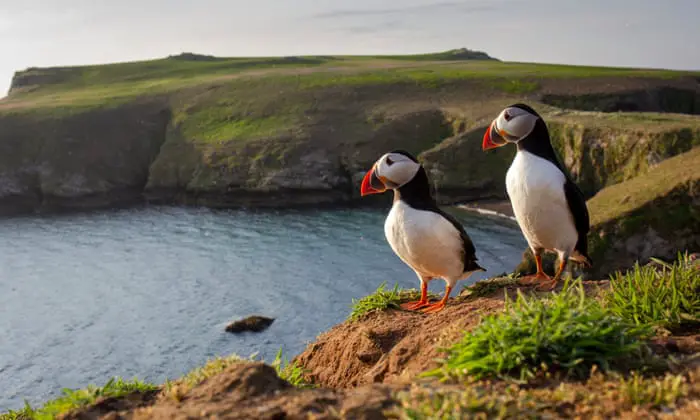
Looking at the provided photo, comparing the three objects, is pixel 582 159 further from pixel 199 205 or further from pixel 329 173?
pixel 199 205

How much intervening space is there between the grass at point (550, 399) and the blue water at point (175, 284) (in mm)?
25126

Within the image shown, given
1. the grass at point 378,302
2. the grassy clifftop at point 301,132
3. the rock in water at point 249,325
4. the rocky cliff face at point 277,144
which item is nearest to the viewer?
the grass at point 378,302

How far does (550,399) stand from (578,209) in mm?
5226

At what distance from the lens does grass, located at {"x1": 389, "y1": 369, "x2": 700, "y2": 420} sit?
17.6ft

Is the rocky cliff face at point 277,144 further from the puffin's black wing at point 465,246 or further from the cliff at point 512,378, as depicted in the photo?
the cliff at point 512,378

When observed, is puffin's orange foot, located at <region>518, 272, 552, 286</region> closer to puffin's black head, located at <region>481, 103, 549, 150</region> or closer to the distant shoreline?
puffin's black head, located at <region>481, 103, 549, 150</region>

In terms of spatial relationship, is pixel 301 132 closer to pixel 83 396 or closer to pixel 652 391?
pixel 83 396

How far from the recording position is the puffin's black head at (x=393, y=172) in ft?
34.2

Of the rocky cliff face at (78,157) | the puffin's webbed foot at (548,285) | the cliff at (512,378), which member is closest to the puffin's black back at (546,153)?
the puffin's webbed foot at (548,285)

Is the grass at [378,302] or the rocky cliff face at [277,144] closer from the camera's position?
the grass at [378,302]

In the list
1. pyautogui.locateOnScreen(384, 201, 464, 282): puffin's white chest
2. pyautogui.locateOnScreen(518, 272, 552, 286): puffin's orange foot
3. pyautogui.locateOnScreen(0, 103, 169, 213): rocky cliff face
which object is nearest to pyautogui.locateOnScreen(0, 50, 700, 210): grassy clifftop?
pyautogui.locateOnScreen(0, 103, 169, 213): rocky cliff face

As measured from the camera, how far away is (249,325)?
114 feet

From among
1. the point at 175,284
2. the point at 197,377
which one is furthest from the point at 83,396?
the point at 175,284

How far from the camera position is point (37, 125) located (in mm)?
84000
